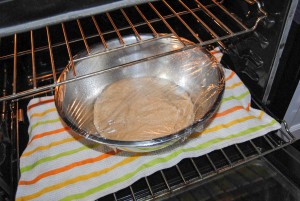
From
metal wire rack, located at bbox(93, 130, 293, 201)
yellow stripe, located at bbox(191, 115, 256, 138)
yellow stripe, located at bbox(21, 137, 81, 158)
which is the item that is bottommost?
metal wire rack, located at bbox(93, 130, 293, 201)

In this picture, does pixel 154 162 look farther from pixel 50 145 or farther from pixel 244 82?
pixel 244 82

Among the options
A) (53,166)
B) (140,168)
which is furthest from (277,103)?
(53,166)

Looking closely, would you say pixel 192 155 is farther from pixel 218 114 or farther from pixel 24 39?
pixel 24 39

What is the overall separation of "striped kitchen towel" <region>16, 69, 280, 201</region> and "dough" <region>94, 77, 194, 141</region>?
48mm

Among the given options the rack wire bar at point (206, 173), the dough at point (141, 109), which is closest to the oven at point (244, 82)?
the rack wire bar at point (206, 173)

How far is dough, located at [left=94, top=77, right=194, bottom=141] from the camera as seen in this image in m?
0.74

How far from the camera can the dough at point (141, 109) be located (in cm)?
74

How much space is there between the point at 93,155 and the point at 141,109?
0.57 ft

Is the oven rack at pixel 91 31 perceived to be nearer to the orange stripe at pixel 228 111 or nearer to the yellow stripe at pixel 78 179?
the orange stripe at pixel 228 111

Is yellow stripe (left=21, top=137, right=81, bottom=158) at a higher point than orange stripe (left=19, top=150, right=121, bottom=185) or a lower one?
higher

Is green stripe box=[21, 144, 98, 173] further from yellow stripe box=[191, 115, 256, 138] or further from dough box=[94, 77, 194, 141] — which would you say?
yellow stripe box=[191, 115, 256, 138]

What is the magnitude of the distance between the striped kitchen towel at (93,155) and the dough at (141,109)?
0.05 meters

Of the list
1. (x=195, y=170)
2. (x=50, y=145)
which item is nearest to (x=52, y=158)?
(x=50, y=145)

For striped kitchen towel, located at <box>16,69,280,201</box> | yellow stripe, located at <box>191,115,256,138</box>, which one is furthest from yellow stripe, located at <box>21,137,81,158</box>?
yellow stripe, located at <box>191,115,256,138</box>
